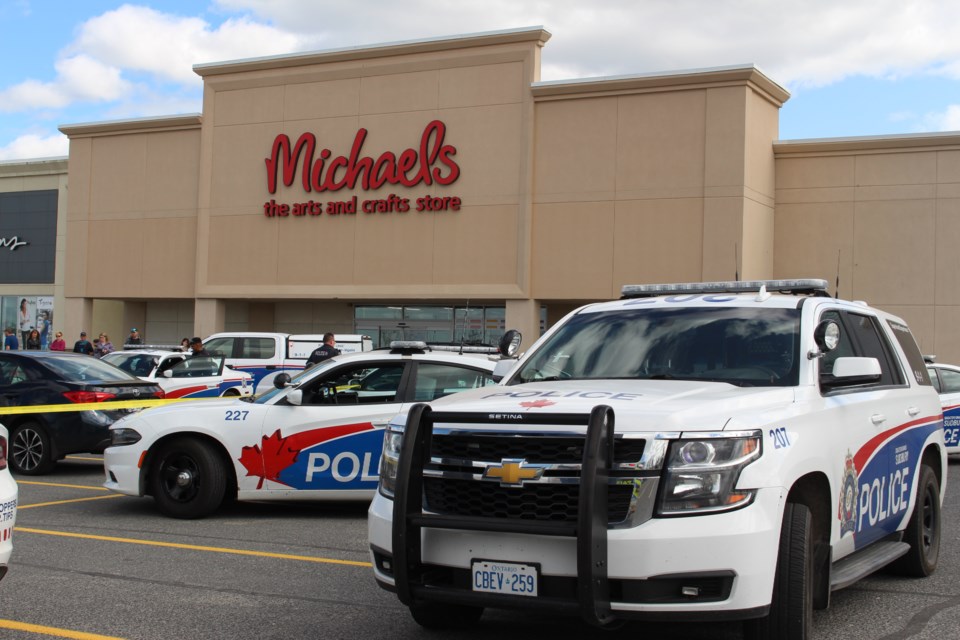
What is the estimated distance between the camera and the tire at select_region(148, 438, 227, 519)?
9883 mm

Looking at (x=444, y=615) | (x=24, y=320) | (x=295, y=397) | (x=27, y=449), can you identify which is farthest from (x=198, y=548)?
(x=24, y=320)

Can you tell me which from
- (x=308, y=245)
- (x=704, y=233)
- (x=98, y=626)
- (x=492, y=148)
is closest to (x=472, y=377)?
(x=98, y=626)

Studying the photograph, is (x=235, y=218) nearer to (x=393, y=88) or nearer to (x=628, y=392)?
(x=393, y=88)

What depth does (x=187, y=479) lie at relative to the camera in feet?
32.9

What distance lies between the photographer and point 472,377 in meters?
10.4

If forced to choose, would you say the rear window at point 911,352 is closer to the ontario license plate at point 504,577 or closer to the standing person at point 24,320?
the ontario license plate at point 504,577

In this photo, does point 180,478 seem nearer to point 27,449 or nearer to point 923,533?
point 27,449

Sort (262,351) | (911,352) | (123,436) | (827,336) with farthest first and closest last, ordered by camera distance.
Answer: (262,351) < (123,436) < (911,352) < (827,336)

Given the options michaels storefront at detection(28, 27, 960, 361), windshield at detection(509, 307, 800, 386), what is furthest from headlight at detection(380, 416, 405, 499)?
michaels storefront at detection(28, 27, 960, 361)

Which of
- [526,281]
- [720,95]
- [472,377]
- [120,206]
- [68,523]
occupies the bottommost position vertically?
[68,523]

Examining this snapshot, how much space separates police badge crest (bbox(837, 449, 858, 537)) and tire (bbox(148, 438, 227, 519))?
19.4 ft

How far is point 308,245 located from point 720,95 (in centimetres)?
1384

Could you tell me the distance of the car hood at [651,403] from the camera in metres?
4.89

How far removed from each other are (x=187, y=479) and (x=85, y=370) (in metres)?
4.91
